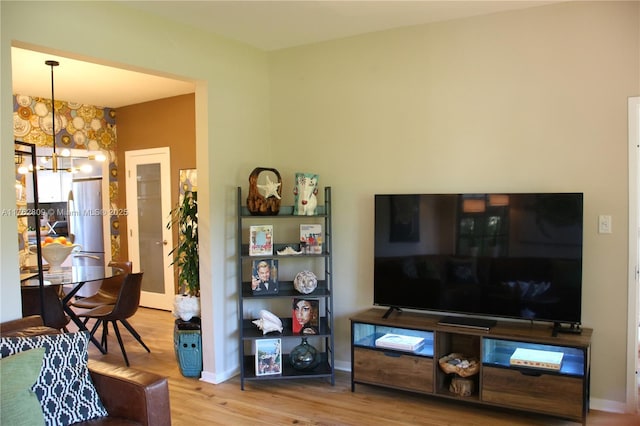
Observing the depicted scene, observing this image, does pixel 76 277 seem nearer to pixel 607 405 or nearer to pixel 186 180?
pixel 186 180

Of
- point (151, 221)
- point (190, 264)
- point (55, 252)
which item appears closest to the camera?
point (190, 264)

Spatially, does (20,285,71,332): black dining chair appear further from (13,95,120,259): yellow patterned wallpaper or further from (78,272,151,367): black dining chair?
(13,95,120,259): yellow patterned wallpaper

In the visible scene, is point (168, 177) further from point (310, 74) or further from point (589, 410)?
point (589, 410)

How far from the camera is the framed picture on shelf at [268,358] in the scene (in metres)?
3.72

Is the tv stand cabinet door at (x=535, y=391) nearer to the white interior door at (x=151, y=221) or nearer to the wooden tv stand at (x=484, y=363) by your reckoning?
the wooden tv stand at (x=484, y=363)

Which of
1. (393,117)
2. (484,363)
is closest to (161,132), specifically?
(393,117)

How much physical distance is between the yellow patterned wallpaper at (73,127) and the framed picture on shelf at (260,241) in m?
3.17

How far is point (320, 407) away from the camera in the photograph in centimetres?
336

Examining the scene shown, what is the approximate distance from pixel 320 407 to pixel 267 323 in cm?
76

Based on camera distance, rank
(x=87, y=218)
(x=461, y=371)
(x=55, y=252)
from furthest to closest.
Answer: (x=87, y=218), (x=55, y=252), (x=461, y=371)

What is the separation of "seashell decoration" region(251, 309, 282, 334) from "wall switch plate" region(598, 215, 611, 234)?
2.38 metres

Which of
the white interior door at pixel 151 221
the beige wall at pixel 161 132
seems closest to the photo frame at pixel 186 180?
the beige wall at pixel 161 132

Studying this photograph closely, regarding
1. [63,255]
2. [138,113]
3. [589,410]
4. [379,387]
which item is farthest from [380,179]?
[138,113]

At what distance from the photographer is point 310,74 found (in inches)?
162
